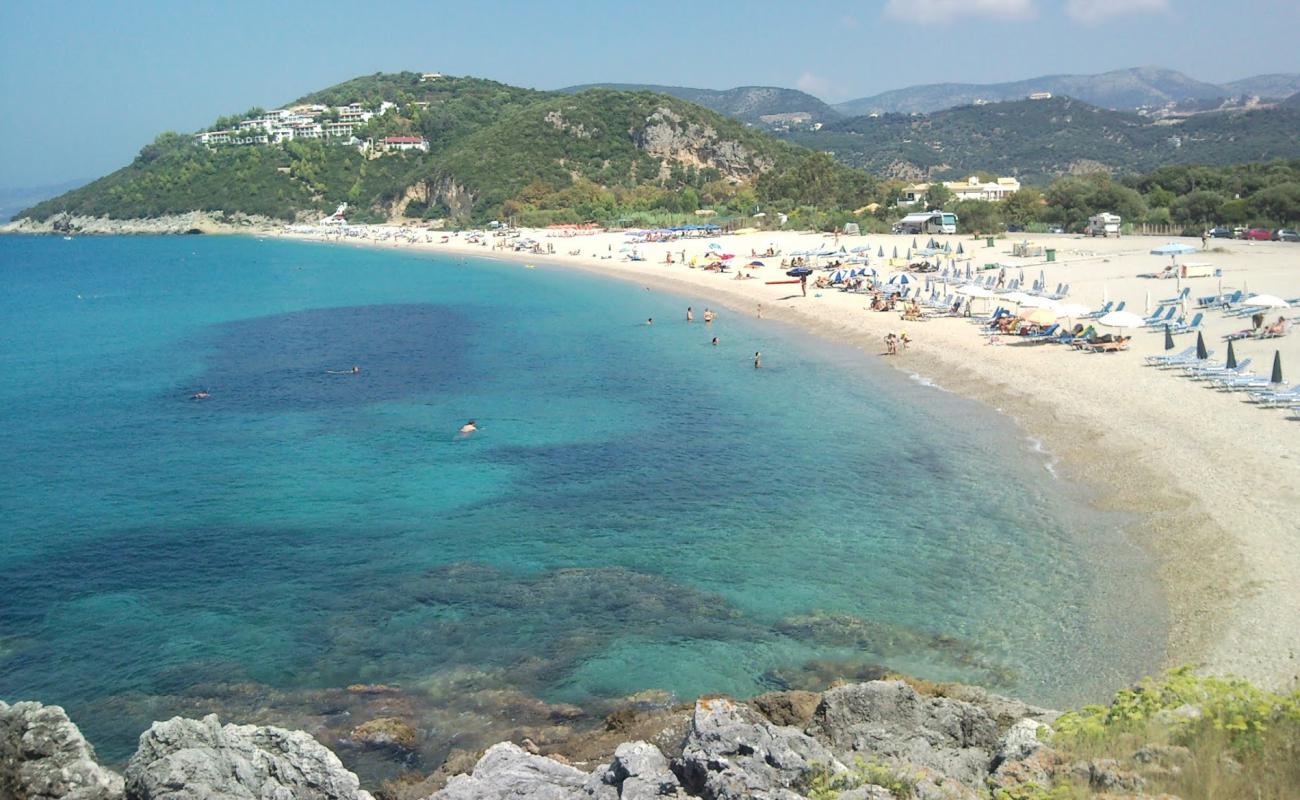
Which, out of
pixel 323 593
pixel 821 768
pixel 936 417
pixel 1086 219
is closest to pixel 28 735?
pixel 821 768

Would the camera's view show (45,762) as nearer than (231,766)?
No

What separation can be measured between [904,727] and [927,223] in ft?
210

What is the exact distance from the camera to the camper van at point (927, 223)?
213 feet

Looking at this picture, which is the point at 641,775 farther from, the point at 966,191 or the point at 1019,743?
the point at 966,191

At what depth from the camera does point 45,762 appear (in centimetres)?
763

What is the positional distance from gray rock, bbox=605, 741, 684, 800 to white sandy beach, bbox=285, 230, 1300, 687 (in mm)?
7620

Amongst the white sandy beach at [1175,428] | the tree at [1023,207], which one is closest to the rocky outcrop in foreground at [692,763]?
the white sandy beach at [1175,428]

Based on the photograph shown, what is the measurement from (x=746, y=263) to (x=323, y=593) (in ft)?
153

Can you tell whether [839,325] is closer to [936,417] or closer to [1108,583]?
[936,417]

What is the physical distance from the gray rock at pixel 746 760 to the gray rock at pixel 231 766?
9.54 feet

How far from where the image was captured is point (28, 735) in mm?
7703

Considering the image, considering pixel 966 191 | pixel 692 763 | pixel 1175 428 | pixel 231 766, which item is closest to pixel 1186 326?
pixel 1175 428

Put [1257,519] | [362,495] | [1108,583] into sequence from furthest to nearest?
[362,495]
[1257,519]
[1108,583]

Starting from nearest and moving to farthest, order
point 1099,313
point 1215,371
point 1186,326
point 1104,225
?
point 1215,371
point 1186,326
point 1099,313
point 1104,225
